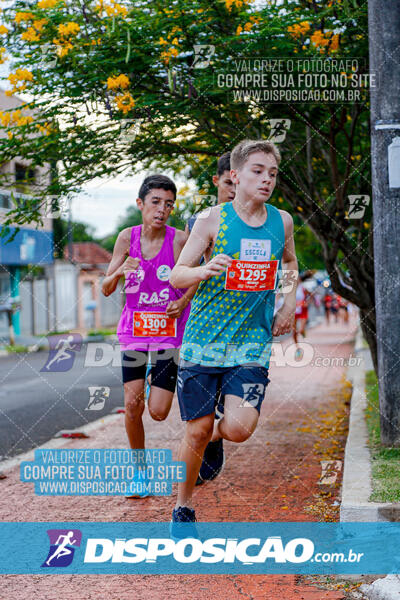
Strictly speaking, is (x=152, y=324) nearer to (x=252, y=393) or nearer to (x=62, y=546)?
(x=252, y=393)

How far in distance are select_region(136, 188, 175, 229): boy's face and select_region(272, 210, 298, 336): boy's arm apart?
1.06m

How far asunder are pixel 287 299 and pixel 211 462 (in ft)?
4.92

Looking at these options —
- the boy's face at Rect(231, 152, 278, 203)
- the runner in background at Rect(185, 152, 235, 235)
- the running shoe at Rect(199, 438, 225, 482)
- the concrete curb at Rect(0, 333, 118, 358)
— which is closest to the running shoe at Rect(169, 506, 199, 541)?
the running shoe at Rect(199, 438, 225, 482)

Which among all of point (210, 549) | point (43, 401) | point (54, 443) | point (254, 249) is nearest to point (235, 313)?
point (254, 249)

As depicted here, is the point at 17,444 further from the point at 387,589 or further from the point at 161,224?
the point at 387,589

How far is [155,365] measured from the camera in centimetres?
498

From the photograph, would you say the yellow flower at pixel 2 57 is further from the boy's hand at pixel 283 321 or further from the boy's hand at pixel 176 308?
the boy's hand at pixel 283 321

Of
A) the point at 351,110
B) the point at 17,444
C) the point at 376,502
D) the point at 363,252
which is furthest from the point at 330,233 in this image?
the point at 376,502

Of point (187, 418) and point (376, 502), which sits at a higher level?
point (187, 418)

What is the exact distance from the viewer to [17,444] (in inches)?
278

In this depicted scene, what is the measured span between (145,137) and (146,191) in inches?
56.1

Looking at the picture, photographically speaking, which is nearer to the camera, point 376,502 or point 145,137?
point 376,502

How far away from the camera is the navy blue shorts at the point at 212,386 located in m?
3.95

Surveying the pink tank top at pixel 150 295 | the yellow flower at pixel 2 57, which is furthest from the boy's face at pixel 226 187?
the yellow flower at pixel 2 57
